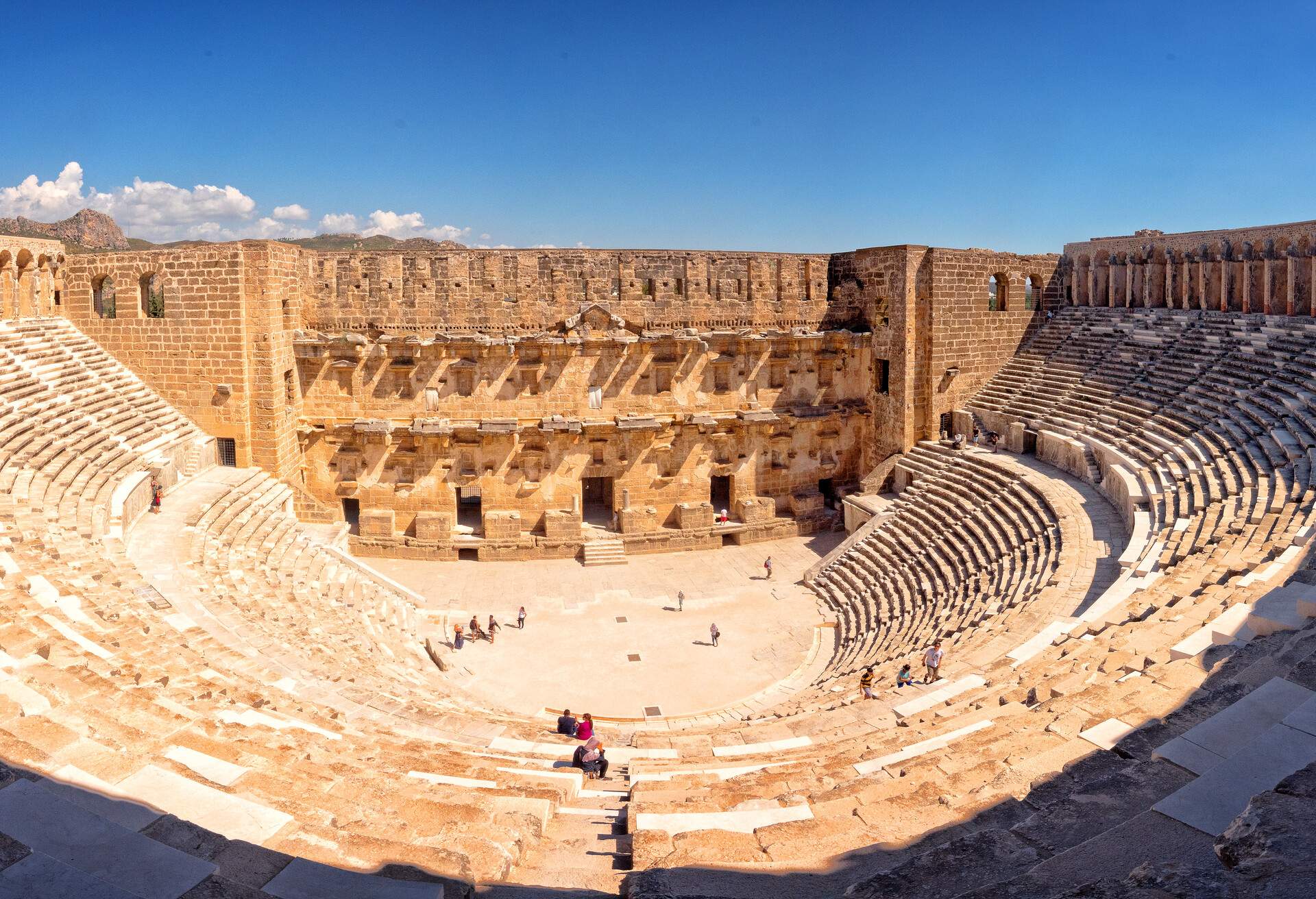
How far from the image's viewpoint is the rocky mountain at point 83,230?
50.1 metres

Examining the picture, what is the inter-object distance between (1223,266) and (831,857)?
69.8ft

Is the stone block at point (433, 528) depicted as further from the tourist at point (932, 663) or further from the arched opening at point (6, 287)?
the tourist at point (932, 663)

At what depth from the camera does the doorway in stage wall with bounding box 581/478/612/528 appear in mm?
23750

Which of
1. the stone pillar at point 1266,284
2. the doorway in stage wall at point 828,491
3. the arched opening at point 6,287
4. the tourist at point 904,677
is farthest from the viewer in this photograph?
the doorway in stage wall at point 828,491

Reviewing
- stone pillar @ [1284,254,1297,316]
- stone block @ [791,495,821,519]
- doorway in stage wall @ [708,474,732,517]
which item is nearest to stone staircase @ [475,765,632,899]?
doorway in stage wall @ [708,474,732,517]

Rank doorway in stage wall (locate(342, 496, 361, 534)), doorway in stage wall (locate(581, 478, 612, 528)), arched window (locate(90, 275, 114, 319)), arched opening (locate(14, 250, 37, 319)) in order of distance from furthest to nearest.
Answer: doorway in stage wall (locate(581, 478, 612, 528)) < doorway in stage wall (locate(342, 496, 361, 534)) < arched window (locate(90, 275, 114, 319)) < arched opening (locate(14, 250, 37, 319))

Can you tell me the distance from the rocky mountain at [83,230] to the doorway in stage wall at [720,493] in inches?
1662

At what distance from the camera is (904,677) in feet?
38.1

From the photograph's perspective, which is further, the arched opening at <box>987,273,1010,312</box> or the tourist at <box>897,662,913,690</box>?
the arched opening at <box>987,273,1010,312</box>

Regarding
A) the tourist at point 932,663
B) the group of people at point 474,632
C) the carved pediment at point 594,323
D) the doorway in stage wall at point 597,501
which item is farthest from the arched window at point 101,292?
the tourist at point 932,663

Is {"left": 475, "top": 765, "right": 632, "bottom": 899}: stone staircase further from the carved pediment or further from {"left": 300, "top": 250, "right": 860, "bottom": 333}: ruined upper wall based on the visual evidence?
{"left": 300, "top": 250, "right": 860, "bottom": 333}: ruined upper wall

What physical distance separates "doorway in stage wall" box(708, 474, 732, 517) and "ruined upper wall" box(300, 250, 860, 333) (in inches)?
169

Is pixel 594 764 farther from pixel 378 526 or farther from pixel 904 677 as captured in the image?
pixel 378 526

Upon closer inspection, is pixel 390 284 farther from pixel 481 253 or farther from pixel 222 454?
pixel 222 454
